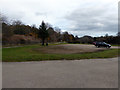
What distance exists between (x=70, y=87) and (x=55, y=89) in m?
0.57

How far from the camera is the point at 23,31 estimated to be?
6316 centimetres

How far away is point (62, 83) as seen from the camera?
362 centimetres

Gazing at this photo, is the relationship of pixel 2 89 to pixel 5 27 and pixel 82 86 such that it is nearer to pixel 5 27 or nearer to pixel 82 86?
pixel 82 86

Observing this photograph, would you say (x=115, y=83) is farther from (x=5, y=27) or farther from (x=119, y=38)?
(x=119, y=38)

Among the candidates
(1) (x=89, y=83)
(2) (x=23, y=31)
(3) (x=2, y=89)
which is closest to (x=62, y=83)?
(1) (x=89, y=83)

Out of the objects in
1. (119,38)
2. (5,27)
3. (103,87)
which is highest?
(5,27)

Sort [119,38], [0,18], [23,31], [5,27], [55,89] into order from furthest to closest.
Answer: [23,31] < [119,38] < [5,27] < [0,18] < [55,89]

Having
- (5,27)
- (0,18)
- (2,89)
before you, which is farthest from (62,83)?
(5,27)

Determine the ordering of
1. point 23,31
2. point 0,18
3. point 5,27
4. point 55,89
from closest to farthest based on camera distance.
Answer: point 55,89
point 0,18
point 5,27
point 23,31

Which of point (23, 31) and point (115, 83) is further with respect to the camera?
point (23, 31)

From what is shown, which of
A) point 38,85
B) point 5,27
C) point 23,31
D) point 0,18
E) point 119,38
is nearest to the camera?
point 38,85

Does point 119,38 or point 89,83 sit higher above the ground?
point 119,38

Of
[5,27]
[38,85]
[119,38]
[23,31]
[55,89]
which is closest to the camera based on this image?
[55,89]

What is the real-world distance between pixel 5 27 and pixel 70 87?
99.7ft
